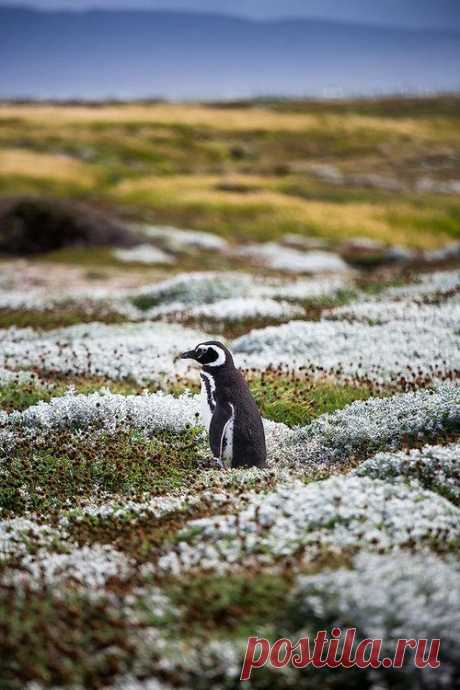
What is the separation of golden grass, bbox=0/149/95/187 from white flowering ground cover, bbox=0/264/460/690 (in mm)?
70622

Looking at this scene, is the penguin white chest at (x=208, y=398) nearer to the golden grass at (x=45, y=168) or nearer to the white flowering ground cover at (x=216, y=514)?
the white flowering ground cover at (x=216, y=514)

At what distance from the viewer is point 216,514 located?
40.0 ft

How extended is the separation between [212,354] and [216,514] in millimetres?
3704

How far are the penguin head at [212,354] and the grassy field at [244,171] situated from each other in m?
57.9

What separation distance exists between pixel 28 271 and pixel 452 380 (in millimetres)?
35906

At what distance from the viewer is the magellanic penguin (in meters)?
14.7

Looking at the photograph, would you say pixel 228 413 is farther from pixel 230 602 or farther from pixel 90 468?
pixel 230 602

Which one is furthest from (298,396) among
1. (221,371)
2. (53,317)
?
(53,317)

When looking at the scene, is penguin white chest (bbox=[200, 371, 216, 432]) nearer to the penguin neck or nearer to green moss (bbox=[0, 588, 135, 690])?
the penguin neck

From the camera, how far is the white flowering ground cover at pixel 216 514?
8.75 metres

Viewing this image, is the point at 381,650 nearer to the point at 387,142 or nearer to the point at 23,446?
the point at 23,446

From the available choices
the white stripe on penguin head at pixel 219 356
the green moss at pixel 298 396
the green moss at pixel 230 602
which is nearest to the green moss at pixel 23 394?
the green moss at pixel 298 396

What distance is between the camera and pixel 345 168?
137125mm

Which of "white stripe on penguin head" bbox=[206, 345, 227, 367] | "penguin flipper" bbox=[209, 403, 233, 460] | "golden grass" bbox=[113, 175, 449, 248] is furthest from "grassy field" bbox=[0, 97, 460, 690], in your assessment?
"golden grass" bbox=[113, 175, 449, 248]
